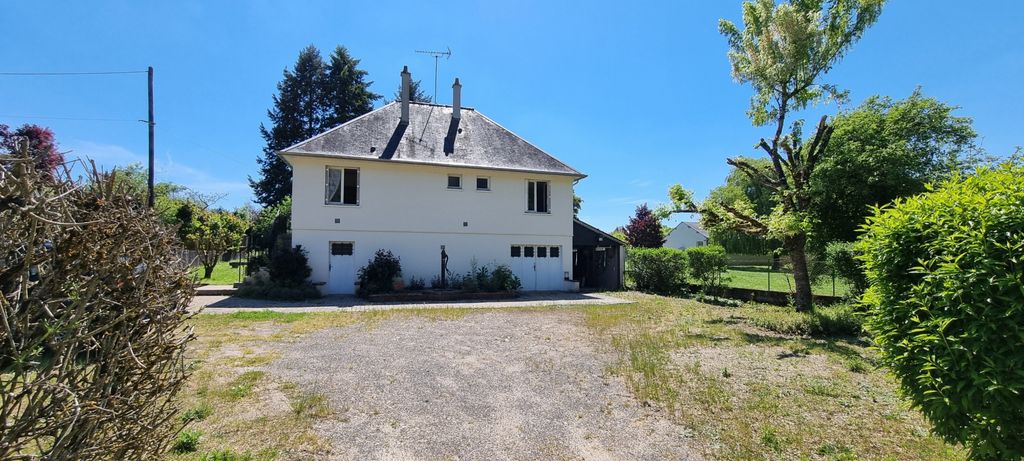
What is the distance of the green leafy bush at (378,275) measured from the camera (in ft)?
52.0

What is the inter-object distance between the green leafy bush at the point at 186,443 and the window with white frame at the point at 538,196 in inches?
627

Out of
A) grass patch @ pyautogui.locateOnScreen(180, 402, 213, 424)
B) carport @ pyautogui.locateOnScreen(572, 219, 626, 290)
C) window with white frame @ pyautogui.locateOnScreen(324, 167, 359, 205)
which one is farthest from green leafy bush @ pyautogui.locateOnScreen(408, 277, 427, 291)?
grass patch @ pyautogui.locateOnScreen(180, 402, 213, 424)

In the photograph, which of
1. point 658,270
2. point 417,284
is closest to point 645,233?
point 658,270

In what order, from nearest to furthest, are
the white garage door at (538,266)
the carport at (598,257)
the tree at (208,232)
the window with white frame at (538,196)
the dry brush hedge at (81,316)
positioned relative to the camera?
the dry brush hedge at (81,316)
the white garage door at (538,266)
the window with white frame at (538,196)
the tree at (208,232)
the carport at (598,257)

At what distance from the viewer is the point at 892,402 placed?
5.30 m

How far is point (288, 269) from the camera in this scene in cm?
1538

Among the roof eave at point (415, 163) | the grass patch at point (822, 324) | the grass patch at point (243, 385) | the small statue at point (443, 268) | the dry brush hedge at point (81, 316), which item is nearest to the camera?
the dry brush hedge at point (81, 316)

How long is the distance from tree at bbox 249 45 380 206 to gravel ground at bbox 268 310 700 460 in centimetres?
3094

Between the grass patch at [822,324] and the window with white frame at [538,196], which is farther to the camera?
the window with white frame at [538,196]

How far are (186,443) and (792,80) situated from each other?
49.9ft

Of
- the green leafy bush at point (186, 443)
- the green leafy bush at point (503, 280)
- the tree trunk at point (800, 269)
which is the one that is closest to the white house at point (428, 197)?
the green leafy bush at point (503, 280)

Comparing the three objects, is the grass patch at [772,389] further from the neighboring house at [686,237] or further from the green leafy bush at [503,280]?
the neighboring house at [686,237]

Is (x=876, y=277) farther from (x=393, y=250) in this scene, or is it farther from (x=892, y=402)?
(x=393, y=250)

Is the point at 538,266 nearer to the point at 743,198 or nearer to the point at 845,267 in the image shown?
the point at 845,267
